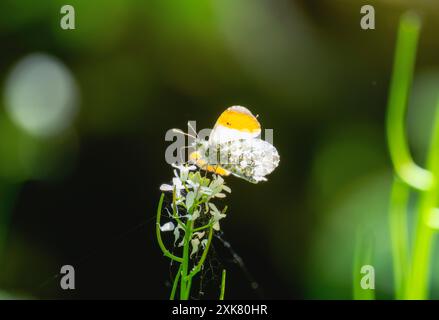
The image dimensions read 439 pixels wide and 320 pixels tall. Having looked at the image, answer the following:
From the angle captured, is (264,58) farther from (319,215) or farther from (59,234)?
(59,234)

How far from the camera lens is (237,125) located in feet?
2.15

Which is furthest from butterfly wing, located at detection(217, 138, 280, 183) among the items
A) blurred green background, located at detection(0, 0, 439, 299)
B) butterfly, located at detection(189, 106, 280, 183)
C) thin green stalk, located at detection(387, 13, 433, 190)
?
blurred green background, located at detection(0, 0, 439, 299)

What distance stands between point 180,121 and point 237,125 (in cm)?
59

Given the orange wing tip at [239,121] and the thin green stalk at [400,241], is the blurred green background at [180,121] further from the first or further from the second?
the thin green stalk at [400,241]

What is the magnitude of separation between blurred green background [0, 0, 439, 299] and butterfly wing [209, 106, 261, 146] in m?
0.54

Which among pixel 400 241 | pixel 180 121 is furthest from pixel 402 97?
pixel 180 121

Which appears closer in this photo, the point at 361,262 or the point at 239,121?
the point at 361,262

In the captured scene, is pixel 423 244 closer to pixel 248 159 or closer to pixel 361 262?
pixel 361 262

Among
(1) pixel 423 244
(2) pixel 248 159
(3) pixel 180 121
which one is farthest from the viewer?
(3) pixel 180 121

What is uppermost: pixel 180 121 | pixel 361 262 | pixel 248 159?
pixel 180 121

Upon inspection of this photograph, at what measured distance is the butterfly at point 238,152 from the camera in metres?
0.64

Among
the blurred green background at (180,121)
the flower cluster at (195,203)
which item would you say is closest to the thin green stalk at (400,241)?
the flower cluster at (195,203)

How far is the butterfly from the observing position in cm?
64

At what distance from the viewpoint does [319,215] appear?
1180 mm
